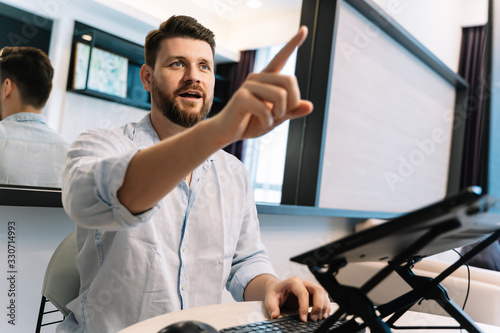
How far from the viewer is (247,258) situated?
3.76 ft

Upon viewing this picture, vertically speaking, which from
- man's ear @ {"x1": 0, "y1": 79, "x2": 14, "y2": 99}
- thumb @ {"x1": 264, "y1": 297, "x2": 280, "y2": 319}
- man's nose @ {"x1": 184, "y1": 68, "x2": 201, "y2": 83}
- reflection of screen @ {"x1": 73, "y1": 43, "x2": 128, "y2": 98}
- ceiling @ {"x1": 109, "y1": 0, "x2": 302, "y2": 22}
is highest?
ceiling @ {"x1": 109, "y1": 0, "x2": 302, "y2": 22}

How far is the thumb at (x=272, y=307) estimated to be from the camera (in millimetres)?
775

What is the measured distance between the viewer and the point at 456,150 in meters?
4.27

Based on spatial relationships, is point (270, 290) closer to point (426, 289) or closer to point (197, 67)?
point (426, 289)

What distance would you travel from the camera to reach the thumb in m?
0.77

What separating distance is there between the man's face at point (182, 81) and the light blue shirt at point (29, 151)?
0.51 meters

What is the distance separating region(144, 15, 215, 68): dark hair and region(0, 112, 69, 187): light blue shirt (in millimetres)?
490

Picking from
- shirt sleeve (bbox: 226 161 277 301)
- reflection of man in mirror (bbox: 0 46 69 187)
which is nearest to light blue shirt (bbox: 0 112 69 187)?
reflection of man in mirror (bbox: 0 46 69 187)

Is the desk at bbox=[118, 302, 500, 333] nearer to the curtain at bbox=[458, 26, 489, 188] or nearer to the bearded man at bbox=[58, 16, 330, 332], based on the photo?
the bearded man at bbox=[58, 16, 330, 332]

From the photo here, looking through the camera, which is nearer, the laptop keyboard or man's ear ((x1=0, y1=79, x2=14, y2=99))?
the laptop keyboard

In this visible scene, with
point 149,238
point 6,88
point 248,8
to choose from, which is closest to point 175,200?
point 149,238

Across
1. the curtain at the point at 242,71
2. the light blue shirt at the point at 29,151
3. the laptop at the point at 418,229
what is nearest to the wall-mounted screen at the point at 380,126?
the light blue shirt at the point at 29,151

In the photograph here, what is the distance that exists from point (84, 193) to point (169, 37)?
66 cm

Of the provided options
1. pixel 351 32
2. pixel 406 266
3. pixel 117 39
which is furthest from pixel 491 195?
pixel 117 39
